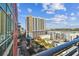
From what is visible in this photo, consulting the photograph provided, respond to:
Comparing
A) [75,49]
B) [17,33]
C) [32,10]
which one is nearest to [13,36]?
[17,33]

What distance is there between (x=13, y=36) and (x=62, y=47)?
1.79ft

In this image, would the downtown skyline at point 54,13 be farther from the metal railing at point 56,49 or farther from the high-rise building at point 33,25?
the metal railing at point 56,49

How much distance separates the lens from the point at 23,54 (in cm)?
203

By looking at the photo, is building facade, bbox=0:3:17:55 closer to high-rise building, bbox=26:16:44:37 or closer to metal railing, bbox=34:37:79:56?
high-rise building, bbox=26:16:44:37

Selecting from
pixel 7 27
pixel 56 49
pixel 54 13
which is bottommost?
pixel 56 49

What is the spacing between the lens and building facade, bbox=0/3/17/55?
1.96 metres

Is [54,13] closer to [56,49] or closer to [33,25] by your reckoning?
[33,25]

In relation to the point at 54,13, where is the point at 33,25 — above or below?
below

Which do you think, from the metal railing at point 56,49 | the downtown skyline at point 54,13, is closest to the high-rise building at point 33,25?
the downtown skyline at point 54,13

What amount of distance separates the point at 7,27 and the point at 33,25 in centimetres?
28

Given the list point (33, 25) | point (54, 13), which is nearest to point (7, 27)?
point (33, 25)

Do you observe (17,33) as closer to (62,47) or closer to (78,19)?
(62,47)

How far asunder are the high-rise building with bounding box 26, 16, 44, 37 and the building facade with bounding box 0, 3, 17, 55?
0.46 feet

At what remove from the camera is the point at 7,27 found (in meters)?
1.99
